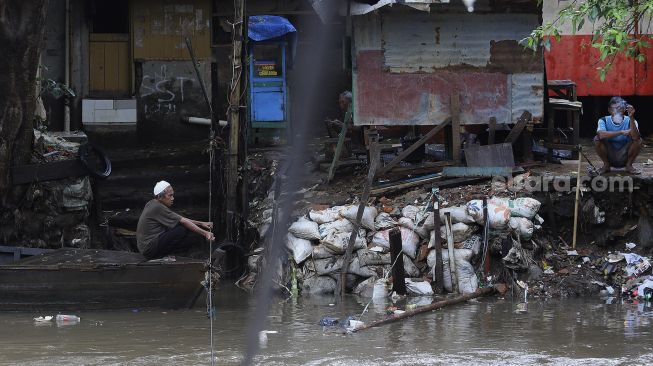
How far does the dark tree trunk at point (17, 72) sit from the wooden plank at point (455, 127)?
521 cm

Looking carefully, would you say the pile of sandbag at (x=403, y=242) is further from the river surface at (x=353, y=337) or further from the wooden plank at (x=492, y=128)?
→ the wooden plank at (x=492, y=128)

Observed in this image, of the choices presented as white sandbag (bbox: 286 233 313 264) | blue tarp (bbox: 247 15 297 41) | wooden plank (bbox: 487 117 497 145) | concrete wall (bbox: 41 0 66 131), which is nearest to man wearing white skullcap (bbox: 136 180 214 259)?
white sandbag (bbox: 286 233 313 264)

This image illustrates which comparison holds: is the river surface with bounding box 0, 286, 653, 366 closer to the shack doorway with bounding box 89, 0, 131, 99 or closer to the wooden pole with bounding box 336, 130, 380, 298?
the wooden pole with bounding box 336, 130, 380, 298

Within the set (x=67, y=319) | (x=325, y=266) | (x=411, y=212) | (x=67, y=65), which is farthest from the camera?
(x=67, y=65)

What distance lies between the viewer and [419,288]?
1097 centimetres

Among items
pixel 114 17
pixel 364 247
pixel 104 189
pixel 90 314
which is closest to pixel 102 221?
pixel 104 189

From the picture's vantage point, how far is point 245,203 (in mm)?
12906

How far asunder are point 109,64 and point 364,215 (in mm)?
7267

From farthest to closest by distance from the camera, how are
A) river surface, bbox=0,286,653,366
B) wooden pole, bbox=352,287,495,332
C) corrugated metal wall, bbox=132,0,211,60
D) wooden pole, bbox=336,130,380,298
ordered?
1. corrugated metal wall, bbox=132,0,211,60
2. wooden pole, bbox=336,130,380,298
3. wooden pole, bbox=352,287,495,332
4. river surface, bbox=0,286,653,366

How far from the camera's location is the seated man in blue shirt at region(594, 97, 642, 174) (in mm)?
11656

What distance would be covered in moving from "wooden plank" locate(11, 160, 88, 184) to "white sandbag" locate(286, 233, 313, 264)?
2839 millimetres

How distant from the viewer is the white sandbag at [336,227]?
1150cm

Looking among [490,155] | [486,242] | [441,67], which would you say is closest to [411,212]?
[486,242]

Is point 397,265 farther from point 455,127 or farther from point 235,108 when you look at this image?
point 235,108
